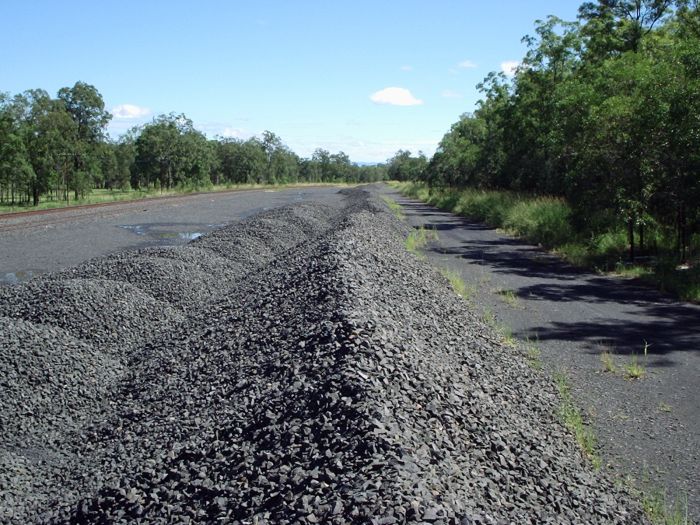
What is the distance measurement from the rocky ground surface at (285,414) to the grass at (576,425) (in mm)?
108

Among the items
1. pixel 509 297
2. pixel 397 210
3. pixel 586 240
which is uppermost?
pixel 397 210

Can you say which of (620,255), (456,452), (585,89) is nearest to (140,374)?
(456,452)

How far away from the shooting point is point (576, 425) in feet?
19.3

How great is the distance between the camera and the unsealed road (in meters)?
17.2

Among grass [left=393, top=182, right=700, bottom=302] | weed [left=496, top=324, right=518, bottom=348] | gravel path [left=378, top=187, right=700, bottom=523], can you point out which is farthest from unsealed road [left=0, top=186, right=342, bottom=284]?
grass [left=393, top=182, right=700, bottom=302]

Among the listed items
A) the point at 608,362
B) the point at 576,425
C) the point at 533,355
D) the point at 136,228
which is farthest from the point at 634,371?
the point at 136,228

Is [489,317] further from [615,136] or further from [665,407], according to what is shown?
[615,136]

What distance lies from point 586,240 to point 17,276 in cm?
1546

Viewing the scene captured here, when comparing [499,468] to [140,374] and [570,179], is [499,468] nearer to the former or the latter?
[140,374]

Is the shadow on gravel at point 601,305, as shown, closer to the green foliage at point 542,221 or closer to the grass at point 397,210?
the green foliage at point 542,221

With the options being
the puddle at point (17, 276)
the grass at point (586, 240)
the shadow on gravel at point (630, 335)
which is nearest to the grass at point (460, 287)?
the shadow on gravel at point (630, 335)

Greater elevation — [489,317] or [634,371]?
[489,317]

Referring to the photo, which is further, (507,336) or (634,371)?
(507,336)

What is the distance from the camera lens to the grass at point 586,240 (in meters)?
13.0
